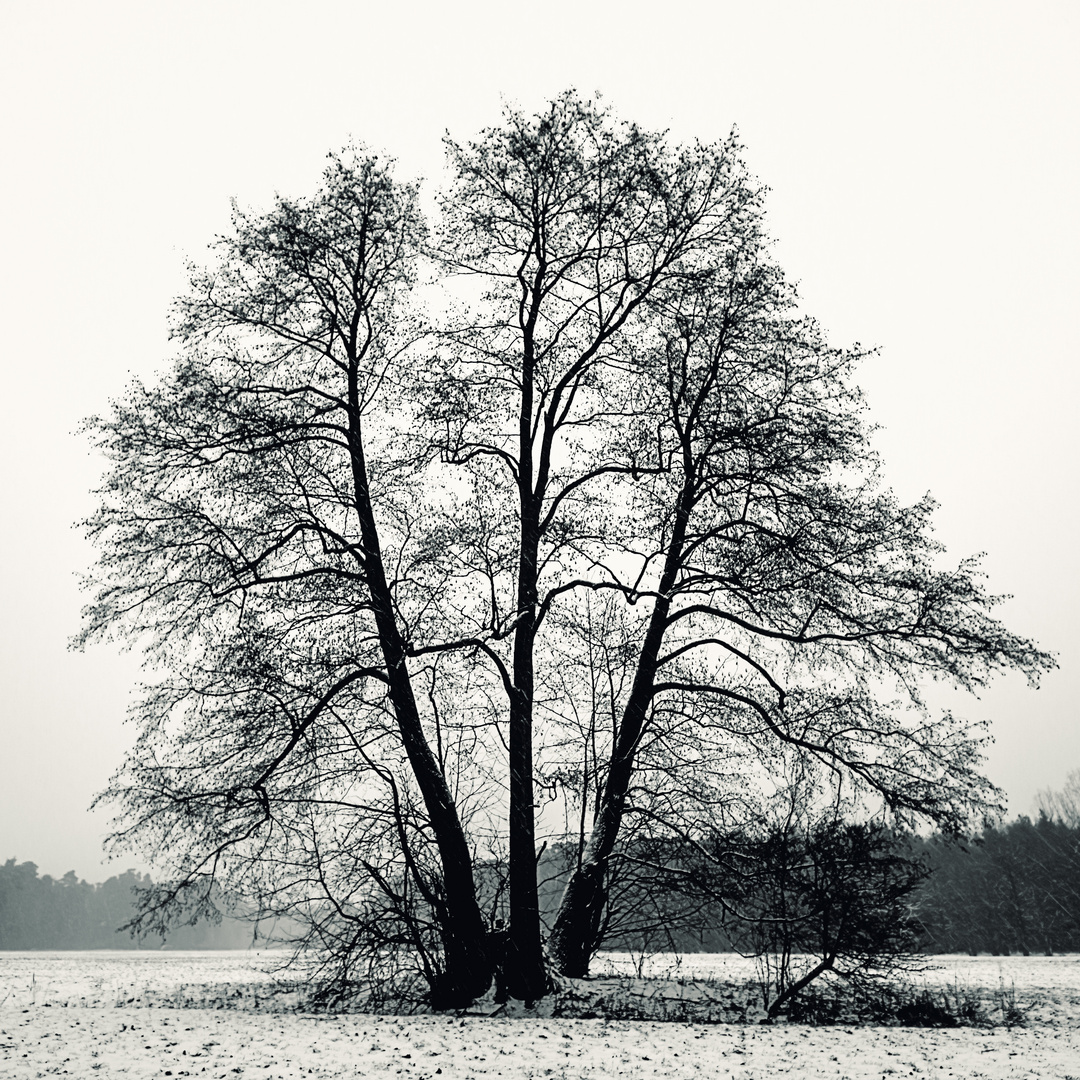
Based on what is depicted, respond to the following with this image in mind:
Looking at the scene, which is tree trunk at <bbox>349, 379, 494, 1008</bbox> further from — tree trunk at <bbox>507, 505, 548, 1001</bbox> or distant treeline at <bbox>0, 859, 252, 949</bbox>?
distant treeline at <bbox>0, 859, 252, 949</bbox>

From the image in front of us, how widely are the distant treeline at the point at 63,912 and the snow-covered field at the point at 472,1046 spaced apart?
7884 cm

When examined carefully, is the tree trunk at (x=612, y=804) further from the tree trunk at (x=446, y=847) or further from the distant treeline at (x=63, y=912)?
the distant treeline at (x=63, y=912)

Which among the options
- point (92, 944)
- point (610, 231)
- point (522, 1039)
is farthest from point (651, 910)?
point (92, 944)

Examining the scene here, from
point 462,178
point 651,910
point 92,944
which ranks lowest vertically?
point 92,944

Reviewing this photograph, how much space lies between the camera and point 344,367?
12625 mm

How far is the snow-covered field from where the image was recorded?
6.60 meters

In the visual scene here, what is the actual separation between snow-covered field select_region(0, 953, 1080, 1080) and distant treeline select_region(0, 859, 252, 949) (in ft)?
259

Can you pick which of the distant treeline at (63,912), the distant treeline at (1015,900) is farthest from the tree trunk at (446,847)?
the distant treeline at (63,912)

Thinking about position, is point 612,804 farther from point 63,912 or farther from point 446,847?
point 63,912

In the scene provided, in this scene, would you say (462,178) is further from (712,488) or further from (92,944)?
(92,944)

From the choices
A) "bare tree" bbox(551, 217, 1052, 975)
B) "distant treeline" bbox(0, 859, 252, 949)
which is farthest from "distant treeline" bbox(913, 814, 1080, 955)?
"distant treeline" bbox(0, 859, 252, 949)

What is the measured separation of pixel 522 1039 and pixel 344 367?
29.7 feet

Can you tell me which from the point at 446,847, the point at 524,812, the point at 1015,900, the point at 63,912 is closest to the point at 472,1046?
the point at 446,847

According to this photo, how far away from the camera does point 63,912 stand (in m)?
90.8
